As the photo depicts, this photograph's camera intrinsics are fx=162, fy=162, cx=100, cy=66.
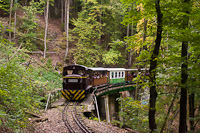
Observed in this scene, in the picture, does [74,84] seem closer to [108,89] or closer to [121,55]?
[108,89]

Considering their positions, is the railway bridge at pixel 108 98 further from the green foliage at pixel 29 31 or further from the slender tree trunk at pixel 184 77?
the green foliage at pixel 29 31

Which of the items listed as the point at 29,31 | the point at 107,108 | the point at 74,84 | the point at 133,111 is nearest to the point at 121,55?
the point at 107,108

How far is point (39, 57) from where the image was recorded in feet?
74.7

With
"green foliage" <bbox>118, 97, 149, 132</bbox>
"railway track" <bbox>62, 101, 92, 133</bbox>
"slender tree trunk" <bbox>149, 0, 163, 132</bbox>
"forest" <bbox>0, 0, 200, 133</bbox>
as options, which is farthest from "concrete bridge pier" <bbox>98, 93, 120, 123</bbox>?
"slender tree trunk" <bbox>149, 0, 163, 132</bbox>

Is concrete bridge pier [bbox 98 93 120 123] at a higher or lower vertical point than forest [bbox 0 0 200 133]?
lower

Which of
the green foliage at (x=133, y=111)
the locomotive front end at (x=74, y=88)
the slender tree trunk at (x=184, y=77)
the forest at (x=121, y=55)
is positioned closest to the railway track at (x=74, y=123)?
the forest at (x=121, y=55)

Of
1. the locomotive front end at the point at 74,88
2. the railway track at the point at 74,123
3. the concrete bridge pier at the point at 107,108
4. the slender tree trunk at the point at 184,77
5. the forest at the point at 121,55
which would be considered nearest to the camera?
the forest at the point at 121,55

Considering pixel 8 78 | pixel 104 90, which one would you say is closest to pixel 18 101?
pixel 8 78

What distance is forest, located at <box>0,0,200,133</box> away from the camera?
18.9ft

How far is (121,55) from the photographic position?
29.2 m

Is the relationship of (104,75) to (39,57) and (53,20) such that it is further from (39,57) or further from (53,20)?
(53,20)

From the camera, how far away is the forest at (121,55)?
227 inches

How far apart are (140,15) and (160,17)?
810mm

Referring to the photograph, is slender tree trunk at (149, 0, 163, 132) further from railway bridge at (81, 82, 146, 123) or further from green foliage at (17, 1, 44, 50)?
green foliage at (17, 1, 44, 50)
